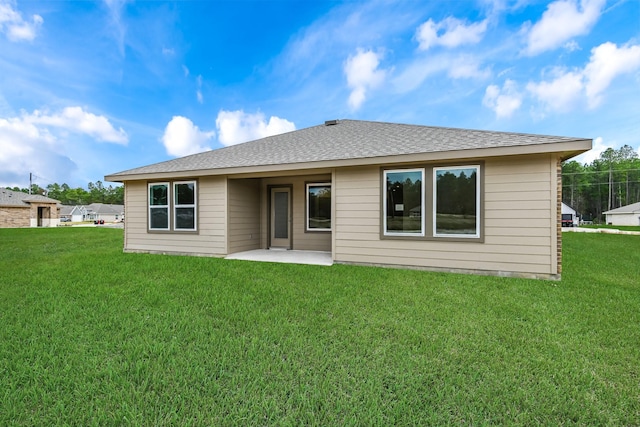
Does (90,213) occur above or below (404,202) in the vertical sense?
below

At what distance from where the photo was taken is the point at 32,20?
1112 cm

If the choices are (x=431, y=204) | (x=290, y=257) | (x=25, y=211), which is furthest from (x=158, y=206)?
(x=25, y=211)

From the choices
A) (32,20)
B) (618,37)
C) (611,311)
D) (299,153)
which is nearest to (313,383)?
(611,311)

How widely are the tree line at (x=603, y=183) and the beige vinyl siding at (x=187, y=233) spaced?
62.0m

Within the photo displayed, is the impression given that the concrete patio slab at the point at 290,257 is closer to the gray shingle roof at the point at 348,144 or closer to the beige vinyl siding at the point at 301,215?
the beige vinyl siding at the point at 301,215

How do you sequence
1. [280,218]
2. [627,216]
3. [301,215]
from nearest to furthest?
[301,215]
[280,218]
[627,216]

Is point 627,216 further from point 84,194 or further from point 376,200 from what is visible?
point 84,194

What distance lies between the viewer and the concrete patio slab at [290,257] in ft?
21.9

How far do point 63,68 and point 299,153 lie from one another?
14225mm

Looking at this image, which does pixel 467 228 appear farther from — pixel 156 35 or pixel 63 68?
pixel 63 68

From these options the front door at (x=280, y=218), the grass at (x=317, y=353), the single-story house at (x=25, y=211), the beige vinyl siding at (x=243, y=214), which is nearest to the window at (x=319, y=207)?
the front door at (x=280, y=218)

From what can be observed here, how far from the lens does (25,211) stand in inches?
1111

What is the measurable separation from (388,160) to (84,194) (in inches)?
3316

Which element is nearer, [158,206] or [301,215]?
[158,206]
